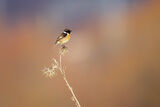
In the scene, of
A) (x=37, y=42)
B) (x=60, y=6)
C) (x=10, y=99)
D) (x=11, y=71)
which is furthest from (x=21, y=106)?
(x=60, y=6)

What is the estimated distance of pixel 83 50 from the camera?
8.48ft

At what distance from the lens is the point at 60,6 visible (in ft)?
8.49

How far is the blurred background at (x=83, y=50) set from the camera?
2568 mm

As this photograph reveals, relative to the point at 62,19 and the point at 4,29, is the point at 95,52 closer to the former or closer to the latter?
the point at 62,19

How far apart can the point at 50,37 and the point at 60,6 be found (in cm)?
33

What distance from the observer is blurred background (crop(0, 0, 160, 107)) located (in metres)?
2.57

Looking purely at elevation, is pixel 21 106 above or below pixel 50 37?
below

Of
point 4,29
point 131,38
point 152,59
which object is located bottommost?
point 152,59

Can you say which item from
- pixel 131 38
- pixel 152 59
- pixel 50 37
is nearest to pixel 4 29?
pixel 50 37

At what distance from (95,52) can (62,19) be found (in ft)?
1.53

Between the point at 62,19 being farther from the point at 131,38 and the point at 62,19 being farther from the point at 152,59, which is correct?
the point at 152,59

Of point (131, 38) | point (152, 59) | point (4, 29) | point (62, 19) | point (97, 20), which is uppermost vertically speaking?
point (4, 29)

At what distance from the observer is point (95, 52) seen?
2584 millimetres

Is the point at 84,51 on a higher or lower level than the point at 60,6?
lower
